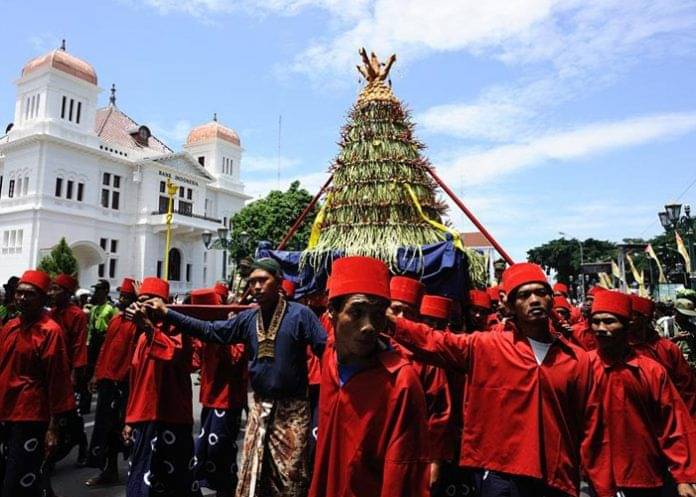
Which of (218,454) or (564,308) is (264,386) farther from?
(564,308)

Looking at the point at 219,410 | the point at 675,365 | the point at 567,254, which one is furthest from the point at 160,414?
the point at 567,254

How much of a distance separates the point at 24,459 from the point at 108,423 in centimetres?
173

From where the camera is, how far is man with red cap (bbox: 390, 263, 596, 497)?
9.15ft

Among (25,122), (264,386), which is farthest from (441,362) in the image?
(25,122)

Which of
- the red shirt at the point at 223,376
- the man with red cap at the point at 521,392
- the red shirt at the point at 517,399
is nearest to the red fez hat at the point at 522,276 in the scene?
the man with red cap at the point at 521,392

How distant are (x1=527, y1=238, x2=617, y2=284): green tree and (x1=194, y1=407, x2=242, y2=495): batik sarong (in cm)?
7070

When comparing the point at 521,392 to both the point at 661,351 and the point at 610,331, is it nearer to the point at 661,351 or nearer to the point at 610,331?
the point at 610,331

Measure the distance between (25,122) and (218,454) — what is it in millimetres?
39948

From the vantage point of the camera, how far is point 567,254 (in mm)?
72375

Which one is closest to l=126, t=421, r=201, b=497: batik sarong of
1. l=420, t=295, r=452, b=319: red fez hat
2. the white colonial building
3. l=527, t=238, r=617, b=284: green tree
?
l=420, t=295, r=452, b=319: red fez hat

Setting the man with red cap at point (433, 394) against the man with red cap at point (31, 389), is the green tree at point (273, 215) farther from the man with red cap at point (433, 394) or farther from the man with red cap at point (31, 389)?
the man with red cap at point (433, 394)

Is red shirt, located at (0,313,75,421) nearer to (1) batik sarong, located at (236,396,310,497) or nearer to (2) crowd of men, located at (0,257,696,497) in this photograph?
(2) crowd of men, located at (0,257,696,497)

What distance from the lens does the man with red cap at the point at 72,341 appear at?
574cm

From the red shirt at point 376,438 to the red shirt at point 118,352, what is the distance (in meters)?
4.16
